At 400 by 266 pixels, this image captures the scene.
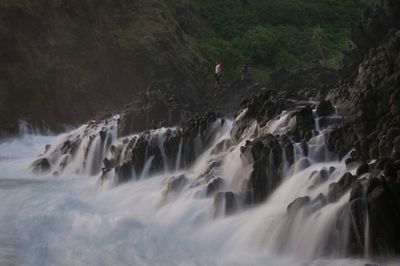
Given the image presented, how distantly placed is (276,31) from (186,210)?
4520cm

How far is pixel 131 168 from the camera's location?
20641 millimetres

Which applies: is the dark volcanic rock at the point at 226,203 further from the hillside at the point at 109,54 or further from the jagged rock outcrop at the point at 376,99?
the hillside at the point at 109,54

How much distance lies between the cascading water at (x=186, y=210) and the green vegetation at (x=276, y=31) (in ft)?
90.4

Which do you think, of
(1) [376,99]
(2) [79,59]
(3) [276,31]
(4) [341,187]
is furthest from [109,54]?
(4) [341,187]

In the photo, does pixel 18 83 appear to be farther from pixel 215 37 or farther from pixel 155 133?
pixel 215 37

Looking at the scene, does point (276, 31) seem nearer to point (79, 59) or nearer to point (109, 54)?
point (109, 54)

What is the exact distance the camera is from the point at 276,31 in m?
57.7

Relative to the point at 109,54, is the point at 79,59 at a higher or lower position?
lower

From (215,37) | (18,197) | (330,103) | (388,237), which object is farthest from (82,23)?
(388,237)

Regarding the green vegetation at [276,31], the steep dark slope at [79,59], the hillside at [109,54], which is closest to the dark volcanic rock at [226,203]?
the hillside at [109,54]

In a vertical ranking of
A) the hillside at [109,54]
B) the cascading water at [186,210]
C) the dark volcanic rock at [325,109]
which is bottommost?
the cascading water at [186,210]

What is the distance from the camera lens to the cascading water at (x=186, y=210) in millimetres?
11344

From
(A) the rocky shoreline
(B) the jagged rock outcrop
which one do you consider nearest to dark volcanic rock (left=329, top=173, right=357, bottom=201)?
(A) the rocky shoreline

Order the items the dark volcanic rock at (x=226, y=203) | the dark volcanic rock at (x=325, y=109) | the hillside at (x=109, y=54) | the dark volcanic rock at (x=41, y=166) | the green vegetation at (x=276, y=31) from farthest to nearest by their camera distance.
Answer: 1. the green vegetation at (x=276, y=31)
2. the hillside at (x=109, y=54)
3. the dark volcanic rock at (x=41, y=166)
4. the dark volcanic rock at (x=325, y=109)
5. the dark volcanic rock at (x=226, y=203)
